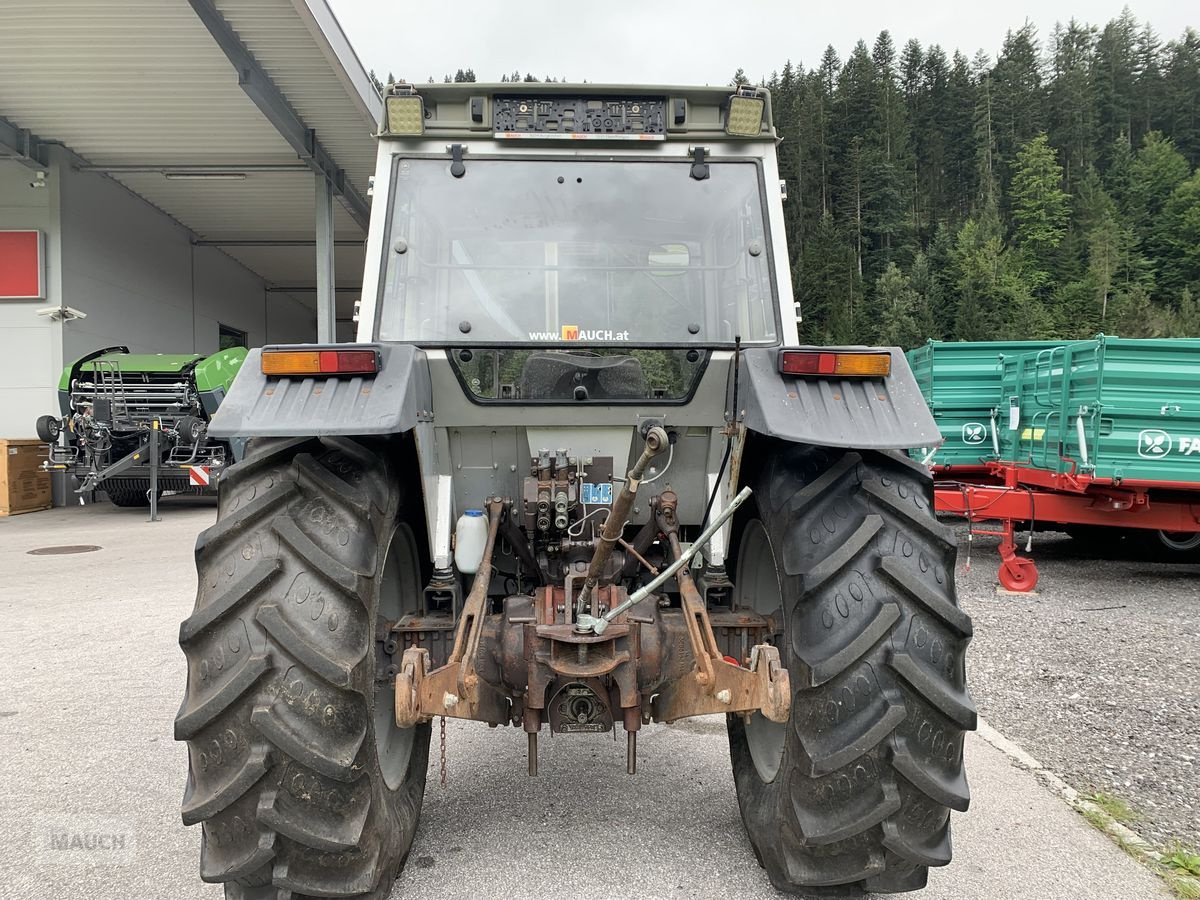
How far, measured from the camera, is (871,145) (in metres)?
64.5

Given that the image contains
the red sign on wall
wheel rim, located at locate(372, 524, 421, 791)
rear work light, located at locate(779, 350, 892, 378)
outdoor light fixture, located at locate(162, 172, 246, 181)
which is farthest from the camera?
outdoor light fixture, located at locate(162, 172, 246, 181)

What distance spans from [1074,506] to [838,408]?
6673mm

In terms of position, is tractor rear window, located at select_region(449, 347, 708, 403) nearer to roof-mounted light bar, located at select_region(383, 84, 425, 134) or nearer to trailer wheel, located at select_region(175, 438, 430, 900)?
trailer wheel, located at select_region(175, 438, 430, 900)

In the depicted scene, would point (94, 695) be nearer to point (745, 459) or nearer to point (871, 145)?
point (745, 459)

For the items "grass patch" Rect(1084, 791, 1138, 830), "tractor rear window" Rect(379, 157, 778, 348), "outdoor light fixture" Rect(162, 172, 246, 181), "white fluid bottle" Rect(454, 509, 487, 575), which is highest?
"outdoor light fixture" Rect(162, 172, 246, 181)

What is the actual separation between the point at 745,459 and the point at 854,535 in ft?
2.20

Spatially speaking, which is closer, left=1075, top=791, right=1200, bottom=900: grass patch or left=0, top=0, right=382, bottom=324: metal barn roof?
left=1075, top=791, right=1200, bottom=900: grass patch

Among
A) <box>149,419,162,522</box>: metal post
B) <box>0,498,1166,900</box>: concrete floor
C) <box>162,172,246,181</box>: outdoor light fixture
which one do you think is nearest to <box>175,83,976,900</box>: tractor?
<box>0,498,1166,900</box>: concrete floor

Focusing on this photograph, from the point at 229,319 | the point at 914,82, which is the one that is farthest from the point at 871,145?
the point at 229,319

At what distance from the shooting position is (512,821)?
3072mm

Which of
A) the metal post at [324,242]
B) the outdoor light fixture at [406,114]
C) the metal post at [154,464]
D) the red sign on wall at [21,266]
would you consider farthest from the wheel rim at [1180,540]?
the red sign on wall at [21,266]

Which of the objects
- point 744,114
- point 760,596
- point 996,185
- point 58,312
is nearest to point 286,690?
point 760,596

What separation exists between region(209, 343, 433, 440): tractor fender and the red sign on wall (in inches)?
606

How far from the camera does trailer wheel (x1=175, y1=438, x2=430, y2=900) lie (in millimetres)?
2023
